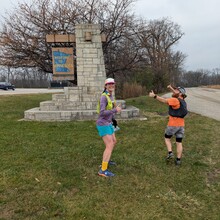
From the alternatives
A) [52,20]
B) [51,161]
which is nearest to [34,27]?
[52,20]

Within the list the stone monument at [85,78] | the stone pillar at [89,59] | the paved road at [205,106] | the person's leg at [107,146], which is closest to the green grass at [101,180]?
the person's leg at [107,146]

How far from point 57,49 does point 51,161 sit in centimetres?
798

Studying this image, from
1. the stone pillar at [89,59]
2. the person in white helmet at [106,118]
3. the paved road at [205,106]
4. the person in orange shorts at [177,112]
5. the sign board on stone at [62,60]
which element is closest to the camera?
the person in white helmet at [106,118]

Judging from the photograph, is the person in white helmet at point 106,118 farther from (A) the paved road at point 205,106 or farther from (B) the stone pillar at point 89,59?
(A) the paved road at point 205,106

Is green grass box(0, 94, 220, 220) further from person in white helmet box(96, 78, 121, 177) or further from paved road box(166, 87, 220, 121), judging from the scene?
paved road box(166, 87, 220, 121)

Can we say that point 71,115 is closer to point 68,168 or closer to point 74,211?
point 68,168

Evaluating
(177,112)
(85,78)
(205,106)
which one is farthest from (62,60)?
(205,106)

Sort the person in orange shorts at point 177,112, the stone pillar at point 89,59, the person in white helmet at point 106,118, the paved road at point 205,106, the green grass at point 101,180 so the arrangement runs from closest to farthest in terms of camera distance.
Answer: the green grass at point 101,180 < the person in white helmet at point 106,118 < the person in orange shorts at point 177,112 < the stone pillar at point 89,59 < the paved road at point 205,106

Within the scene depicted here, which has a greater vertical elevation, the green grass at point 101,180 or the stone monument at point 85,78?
the stone monument at point 85,78

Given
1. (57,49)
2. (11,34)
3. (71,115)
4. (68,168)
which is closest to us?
(68,168)

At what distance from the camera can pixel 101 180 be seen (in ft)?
14.4

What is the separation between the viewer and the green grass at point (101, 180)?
11.3 ft

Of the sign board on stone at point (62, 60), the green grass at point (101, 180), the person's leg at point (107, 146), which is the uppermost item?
the sign board on stone at point (62, 60)

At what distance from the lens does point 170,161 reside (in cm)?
531
